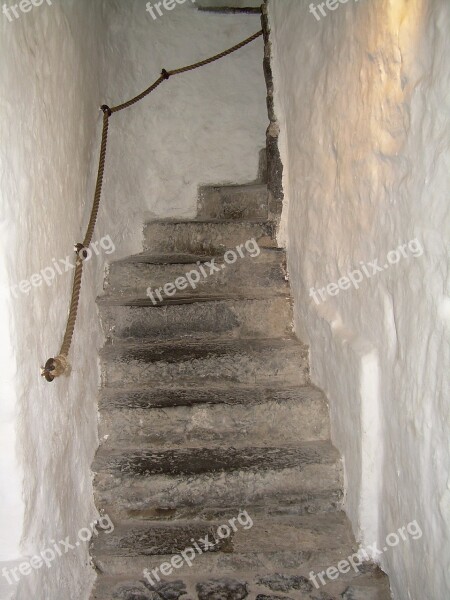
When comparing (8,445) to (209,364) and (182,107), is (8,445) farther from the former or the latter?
(182,107)

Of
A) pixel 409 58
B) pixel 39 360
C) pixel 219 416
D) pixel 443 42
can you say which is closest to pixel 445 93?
pixel 443 42

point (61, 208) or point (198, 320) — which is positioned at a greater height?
point (61, 208)

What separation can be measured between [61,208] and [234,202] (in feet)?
5.74

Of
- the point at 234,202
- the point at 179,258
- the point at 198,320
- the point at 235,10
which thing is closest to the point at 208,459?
the point at 198,320

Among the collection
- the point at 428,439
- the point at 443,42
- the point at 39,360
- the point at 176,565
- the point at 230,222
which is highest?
the point at 443,42

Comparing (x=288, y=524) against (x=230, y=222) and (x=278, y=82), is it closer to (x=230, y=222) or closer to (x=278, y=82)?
(x=230, y=222)

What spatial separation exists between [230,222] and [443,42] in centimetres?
184

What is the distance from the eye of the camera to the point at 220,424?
2.06m

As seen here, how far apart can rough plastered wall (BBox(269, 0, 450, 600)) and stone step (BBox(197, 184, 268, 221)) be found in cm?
89

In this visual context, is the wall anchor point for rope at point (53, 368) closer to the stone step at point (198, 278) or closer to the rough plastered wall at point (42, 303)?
the rough plastered wall at point (42, 303)

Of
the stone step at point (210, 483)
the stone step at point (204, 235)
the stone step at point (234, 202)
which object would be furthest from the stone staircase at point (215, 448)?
the stone step at point (234, 202)

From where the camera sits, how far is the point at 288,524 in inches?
72.5

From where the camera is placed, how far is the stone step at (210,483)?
1.89 m

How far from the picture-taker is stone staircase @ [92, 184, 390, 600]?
1748mm
